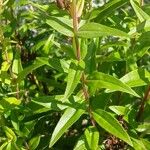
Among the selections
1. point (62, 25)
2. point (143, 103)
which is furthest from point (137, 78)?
point (62, 25)

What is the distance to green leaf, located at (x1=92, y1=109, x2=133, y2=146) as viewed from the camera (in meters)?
2.11

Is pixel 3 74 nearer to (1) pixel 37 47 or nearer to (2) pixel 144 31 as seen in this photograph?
(1) pixel 37 47

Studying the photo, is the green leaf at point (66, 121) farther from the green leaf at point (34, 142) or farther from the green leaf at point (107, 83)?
Answer: the green leaf at point (34, 142)

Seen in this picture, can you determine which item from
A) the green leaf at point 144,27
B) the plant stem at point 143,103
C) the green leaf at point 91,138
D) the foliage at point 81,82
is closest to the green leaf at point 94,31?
the foliage at point 81,82

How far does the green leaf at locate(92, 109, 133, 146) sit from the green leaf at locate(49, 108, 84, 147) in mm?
103

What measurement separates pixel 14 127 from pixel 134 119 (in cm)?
78

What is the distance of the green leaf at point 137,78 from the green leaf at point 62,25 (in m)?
0.56

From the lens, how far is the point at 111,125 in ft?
7.22

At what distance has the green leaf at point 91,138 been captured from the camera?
2.33m

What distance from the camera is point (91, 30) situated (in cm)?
200

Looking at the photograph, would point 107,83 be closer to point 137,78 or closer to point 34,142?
point 137,78

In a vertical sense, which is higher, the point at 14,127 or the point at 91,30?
the point at 91,30

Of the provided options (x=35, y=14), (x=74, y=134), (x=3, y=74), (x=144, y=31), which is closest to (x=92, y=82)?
(x=144, y=31)

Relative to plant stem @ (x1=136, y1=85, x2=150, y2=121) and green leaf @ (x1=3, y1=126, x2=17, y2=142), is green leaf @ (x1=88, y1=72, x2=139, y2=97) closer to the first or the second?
plant stem @ (x1=136, y1=85, x2=150, y2=121)
